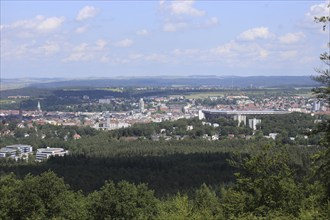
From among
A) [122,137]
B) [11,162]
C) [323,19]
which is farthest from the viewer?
[122,137]

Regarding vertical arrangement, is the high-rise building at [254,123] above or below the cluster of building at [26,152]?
above

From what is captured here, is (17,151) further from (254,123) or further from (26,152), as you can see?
(254,123)

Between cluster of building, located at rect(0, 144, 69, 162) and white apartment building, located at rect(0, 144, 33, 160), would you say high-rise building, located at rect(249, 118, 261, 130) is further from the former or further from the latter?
white apartment building, located at rect(0, 144, 33, 160)

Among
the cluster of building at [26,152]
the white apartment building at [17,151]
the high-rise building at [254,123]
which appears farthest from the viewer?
the high-rise building at [254,123]

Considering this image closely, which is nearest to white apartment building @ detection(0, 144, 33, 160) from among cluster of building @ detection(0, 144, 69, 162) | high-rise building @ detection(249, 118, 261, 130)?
cluster of building @ detection(0, 144, 69, 162)

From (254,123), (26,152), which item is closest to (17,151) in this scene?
(26,152)

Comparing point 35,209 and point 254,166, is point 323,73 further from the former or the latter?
point 35,209

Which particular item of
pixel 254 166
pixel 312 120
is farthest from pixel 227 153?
pixel 254 166

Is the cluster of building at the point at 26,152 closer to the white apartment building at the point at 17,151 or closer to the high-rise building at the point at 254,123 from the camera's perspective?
the white apartment building at the point at 17,151

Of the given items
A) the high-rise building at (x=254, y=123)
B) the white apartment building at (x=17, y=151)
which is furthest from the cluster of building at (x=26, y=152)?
the high-rise building at (x=254, y=123)
